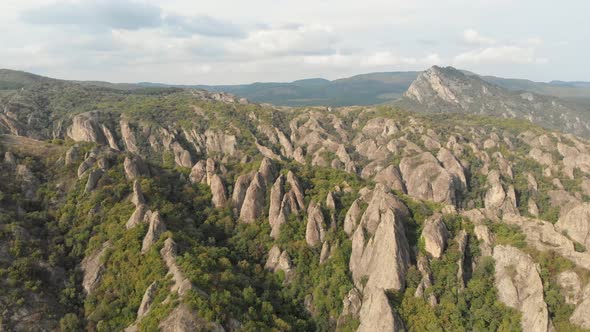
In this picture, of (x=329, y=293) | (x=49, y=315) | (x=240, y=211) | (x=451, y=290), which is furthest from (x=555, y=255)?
(x=49, y=315)

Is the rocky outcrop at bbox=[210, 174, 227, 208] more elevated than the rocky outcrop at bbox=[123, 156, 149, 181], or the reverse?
the rocky outcrop at bbox=[123, 156, 149, 181]

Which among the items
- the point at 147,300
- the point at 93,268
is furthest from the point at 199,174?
the point at 147,300

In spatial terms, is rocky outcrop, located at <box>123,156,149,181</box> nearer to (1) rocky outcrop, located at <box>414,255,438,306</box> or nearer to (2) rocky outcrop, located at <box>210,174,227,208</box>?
(2) rocky outcrop, located at <box>210,174,227,208</box>

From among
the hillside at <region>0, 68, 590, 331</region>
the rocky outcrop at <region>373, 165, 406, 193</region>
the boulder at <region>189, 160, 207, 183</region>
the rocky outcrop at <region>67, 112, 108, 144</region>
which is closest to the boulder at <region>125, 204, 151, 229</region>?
the hillside at <region>0, 68, 590, 331</region>

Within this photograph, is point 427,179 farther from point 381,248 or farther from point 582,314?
point 582,314

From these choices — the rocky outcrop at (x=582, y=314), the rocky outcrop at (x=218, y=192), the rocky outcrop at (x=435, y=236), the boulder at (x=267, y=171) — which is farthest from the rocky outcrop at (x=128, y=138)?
the rocky outcrop at (x=582, y=314)

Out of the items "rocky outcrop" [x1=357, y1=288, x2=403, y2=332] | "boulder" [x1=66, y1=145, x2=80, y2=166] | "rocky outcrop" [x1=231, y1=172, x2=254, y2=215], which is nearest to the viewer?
"rocky outcrop" [x1=357, y1=288, x2=403, y2=332]

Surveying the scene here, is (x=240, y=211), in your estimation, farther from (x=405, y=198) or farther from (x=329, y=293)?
(x=405, y=198)
